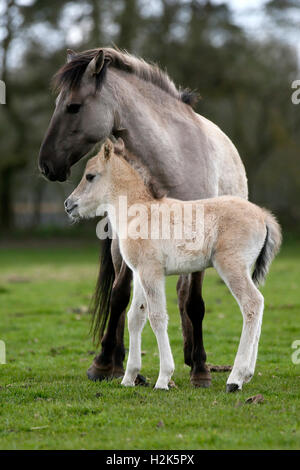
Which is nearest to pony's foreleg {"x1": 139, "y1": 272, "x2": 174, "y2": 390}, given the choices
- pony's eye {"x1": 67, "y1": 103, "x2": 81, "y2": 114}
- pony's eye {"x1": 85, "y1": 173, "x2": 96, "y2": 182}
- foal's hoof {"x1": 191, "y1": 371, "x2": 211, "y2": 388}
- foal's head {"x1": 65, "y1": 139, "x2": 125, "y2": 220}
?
foal's hoof {"x1": 191, "y1": 371, "x2": 211, "y2": 388}

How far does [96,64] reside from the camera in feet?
21.5

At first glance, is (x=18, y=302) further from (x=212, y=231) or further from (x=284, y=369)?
(x=212, y=231)

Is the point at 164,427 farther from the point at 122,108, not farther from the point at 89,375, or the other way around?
the point at 122,108

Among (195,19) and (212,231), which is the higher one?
(195,19)

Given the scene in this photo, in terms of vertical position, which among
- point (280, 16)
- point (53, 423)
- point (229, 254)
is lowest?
point (53, 423)

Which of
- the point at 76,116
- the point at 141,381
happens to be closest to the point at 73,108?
the point at 76,116

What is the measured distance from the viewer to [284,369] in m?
7.57

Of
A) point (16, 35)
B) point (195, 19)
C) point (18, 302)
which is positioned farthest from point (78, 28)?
point (18, 302)

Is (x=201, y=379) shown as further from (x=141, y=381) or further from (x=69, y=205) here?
(x=69, y=205)

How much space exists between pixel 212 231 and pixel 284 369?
8.20 feet

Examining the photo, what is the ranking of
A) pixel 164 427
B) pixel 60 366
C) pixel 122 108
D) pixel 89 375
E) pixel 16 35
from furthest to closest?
pixel 16 35 → pixel 60 366 → pixel 89 375 → pixel 122 108 → pixel 164 427

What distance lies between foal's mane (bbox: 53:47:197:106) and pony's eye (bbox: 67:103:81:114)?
0.17 meters

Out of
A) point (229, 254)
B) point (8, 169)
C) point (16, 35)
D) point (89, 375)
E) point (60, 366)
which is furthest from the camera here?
point (8, 169)

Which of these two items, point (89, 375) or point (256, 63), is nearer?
point (89, 375)
